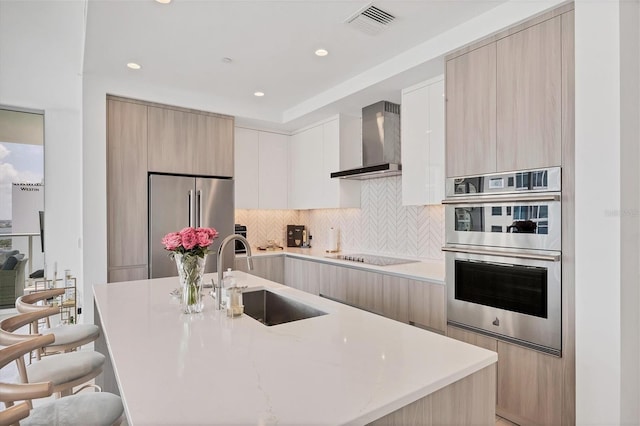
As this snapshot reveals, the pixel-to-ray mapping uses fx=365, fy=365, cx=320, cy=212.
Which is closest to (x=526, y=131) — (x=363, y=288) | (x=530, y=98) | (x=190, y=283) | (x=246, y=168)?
(x=530, y=98)

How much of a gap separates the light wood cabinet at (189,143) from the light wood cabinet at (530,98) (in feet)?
9.42

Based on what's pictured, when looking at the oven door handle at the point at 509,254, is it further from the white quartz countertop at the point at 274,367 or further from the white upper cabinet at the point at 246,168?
the white upper cabinet at the point at 246,168

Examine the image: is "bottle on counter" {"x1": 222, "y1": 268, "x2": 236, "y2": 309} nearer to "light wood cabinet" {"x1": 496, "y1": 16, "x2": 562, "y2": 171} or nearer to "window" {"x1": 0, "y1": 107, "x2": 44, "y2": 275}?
"light wood cabinet" {"x1": 496, "y1": 16, "x2": 562, "y2": 171}

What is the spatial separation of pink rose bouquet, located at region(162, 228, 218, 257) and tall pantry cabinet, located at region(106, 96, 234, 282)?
204cm

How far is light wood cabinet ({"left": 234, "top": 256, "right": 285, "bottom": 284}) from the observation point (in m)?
4.22

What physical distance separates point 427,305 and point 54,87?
4469 mm

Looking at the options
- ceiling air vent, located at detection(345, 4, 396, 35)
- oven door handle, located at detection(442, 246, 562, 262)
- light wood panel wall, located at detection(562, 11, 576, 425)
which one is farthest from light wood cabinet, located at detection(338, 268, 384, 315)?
ceiling air vent, located at detection(345, 4, 396, 35)

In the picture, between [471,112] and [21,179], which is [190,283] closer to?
[471,112]

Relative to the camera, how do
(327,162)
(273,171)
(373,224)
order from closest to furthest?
(373,224), (327,162), (273,171)

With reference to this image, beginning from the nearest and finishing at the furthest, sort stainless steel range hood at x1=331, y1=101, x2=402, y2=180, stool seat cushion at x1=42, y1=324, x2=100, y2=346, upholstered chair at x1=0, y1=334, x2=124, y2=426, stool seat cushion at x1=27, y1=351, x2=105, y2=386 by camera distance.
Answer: upholstered chair at x1=0, y1=334, x2=124, y2=426
stool seat cushion at x1=27, y1=351, x2=105, y2=386
stool seat cushion at x1=42, y1=324, x2=100, y2=346
stainless steel range hood at x1=331, y1=101, x2=402, y2=180

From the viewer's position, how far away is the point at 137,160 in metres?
3.59

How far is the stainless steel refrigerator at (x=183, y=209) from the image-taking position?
3.62 meters

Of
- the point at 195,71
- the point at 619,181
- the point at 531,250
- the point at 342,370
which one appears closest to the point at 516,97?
the point at 619,181

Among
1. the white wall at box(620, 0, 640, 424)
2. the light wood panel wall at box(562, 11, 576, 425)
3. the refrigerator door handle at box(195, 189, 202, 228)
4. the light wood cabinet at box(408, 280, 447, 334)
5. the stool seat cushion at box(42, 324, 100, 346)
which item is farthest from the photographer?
the refrigerator door handle at box(195, 189, 202, 228)
